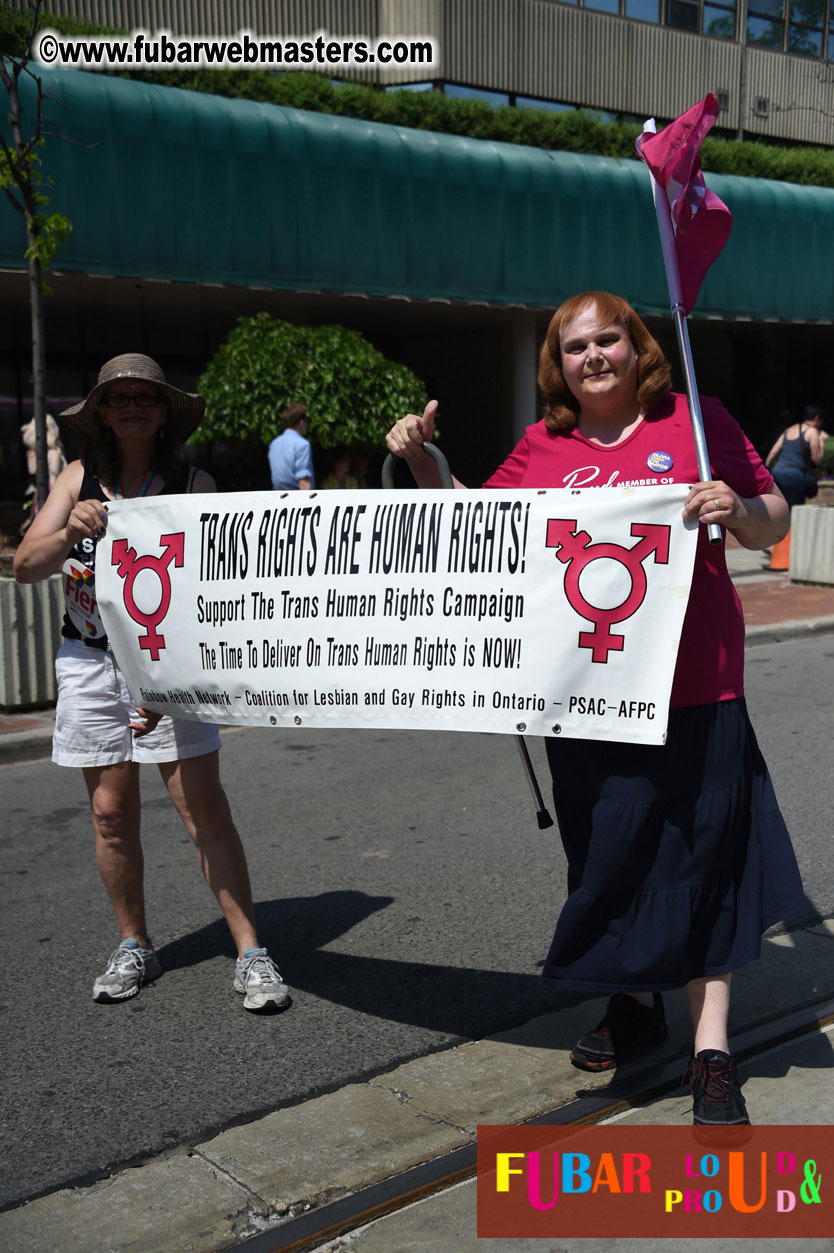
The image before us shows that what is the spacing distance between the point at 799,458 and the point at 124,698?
12.5m

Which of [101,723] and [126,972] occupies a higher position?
[101,723]

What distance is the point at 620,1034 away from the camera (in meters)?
3.36

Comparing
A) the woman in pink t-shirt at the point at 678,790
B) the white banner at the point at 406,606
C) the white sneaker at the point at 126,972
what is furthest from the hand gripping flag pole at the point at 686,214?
the white sneaker at the point at 126,972

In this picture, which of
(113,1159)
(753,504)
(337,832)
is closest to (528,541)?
(753,504)

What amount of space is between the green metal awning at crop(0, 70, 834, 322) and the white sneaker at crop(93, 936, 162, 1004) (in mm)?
11333

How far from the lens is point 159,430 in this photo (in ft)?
12.5

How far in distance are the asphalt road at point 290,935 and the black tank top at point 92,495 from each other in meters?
1.13

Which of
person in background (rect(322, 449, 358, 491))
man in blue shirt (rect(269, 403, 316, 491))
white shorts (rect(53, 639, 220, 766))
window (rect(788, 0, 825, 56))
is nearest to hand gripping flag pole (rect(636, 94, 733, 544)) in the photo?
white shorts (rect(53, 639, 220, 766))

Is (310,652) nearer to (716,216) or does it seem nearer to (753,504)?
(753,504)

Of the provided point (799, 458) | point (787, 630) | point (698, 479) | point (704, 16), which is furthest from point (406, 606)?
point (704, 16)

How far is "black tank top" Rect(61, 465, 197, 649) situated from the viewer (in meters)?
3.71

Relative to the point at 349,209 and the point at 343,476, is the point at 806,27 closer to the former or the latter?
the point at 349,209

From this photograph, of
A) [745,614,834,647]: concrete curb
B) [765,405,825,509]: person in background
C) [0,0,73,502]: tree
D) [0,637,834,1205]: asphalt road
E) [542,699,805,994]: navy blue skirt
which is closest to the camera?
[542,699,805,994]: navy blue skirt

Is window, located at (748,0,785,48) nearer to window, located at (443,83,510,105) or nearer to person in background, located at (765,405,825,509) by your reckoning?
window, located at (443,83,510,105)
